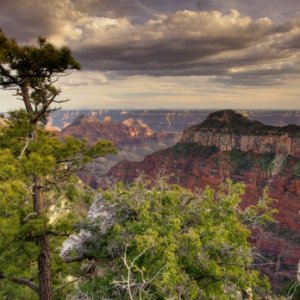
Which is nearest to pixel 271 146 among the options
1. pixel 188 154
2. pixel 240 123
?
pixel 240 123

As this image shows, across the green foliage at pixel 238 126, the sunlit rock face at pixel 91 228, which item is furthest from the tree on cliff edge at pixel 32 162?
the green foliage at pixel 238 126

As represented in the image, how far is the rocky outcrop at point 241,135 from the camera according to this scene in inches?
5037

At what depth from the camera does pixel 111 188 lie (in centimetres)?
1450

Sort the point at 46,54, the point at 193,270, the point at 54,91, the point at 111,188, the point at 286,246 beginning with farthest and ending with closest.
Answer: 1. the point at 286,246
2. the point at 54,91
3. the point at 46,54
4. the point at 111,188
5. the point at 193,270

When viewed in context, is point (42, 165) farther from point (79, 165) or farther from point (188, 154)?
point (188, 154)

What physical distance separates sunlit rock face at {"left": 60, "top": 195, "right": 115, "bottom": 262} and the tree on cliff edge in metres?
1.63

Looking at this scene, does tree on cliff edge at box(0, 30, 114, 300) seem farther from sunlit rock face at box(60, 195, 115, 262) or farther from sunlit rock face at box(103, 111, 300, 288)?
sunlit rock face at box(103, 111, 300, 288)

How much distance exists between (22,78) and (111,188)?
21.7 ft

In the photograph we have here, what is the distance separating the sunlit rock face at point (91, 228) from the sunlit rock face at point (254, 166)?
71.1 meters

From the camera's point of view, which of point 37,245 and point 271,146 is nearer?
point 37,245

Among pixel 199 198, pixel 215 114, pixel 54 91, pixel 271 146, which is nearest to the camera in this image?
pixel 199 198

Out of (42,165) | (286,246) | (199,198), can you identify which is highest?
(42,165)

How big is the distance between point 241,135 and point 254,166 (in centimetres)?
1746

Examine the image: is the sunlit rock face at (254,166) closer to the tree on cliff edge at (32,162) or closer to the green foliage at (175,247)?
the tree on cliff edge at (32,162)
